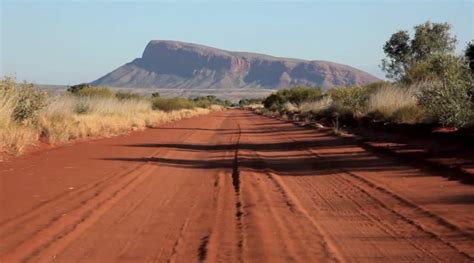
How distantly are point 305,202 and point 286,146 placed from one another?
1400 cm


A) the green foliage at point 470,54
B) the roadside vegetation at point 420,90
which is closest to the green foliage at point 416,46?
the roadside vegetation at point 420,90

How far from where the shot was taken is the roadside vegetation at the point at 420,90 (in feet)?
75.8

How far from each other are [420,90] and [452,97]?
750cm

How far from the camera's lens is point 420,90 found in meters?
30.9

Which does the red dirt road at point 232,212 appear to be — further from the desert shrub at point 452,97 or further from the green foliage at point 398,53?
the green foliage at point 398,53

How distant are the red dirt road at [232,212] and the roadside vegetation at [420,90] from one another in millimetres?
5181

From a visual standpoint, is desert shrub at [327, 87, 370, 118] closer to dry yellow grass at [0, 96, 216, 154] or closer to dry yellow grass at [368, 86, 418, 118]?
dry yellow grass at [368, 86, 418, 118]

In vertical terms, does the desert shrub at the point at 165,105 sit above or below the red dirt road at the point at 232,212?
above

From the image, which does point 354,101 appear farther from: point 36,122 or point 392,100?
point 36,122

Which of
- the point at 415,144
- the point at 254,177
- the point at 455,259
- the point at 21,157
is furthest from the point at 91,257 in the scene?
the point at 415,144

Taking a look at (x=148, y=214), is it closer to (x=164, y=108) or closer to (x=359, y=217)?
(x=359, y=217)

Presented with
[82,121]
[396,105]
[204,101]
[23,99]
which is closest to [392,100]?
[396,105]

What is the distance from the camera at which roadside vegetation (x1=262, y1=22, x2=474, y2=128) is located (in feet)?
75.8

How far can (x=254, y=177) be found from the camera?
15867mm
